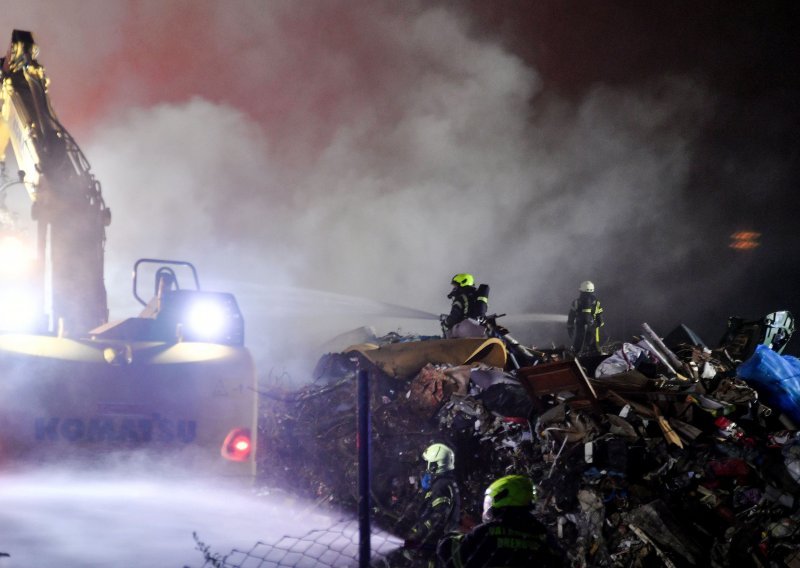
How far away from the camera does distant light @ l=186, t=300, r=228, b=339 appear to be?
528 centimetres

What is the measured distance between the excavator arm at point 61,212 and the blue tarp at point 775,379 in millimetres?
6099

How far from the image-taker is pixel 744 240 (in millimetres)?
18391

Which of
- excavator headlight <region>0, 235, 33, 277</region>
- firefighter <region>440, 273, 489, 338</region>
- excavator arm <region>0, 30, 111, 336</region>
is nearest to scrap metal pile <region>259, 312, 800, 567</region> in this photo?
firefighter <region>440, 273, 489, 338</region>

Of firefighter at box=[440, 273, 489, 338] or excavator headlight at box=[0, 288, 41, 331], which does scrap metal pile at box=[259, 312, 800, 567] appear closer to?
firefighter at box=[440, 273, 489, 338]

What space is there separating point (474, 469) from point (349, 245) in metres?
15.0

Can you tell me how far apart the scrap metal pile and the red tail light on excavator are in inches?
124

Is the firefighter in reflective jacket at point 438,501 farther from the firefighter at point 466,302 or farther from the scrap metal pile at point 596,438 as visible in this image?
the firefighter at point 466,302

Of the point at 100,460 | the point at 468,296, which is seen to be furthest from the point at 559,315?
the point at 100,460

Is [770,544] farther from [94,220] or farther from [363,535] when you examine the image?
[94,220]

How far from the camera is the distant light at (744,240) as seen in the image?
1816 cm

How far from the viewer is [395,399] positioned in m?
8.90

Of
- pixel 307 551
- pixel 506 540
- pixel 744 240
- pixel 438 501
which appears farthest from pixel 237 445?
pixel 744 240

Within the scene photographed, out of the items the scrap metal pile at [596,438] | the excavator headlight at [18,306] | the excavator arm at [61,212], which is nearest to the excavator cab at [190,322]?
the excavator headlight at [18,306]

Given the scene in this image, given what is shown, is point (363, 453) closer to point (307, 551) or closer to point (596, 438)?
point (307, 551)
